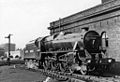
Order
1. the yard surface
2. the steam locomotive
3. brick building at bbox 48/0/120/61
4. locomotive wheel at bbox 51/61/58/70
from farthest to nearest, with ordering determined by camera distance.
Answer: brick building at bbox 48/0/120/61, locomotive wheel at bbox 51/61/58/70, the steam locomotive, the yard surface

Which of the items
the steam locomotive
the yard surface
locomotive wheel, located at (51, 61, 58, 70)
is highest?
the steam locomotive

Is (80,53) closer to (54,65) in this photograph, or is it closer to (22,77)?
(54,65)

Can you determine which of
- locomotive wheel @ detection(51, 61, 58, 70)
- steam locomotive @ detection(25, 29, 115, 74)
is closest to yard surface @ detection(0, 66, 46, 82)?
locomotive wheel @ detection(51, 61, 58, 70)

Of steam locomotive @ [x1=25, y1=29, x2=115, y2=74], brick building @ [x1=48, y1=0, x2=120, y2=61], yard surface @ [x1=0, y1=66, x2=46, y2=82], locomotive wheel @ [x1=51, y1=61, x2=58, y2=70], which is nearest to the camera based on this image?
yard surface @ [x1=0, y1=66, x2=46, y2=82]

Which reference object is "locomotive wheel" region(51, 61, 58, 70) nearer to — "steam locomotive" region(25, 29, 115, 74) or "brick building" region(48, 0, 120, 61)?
"steam locomotive" region(25, 29, 115, 74)

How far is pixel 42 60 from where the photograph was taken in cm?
1975

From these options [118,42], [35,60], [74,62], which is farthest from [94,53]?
[35,60]

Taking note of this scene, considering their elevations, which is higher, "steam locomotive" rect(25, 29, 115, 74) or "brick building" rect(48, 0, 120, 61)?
"brick building" rect(48, 0, 120, 61)

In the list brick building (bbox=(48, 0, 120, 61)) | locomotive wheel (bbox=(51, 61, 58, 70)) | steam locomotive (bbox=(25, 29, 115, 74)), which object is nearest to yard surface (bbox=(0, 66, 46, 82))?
locomotive wheel (bbox=(51, 61, 58, 70))

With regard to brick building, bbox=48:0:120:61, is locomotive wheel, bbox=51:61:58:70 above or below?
below

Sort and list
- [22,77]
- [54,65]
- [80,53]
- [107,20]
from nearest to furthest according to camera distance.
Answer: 1. [80,53]
2. [22,77]
3. [54,65]
4. [107,20]

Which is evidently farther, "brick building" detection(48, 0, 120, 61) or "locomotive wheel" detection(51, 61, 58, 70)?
"brick building" detection(48, 0, 120, 61)

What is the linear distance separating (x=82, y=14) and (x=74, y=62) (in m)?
11.2

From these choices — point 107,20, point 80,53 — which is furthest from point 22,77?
point 107,20
